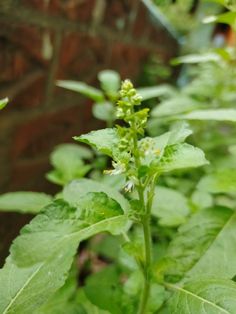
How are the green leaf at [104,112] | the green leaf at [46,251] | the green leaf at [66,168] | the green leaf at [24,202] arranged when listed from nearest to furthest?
the green leaf at [46,251]
the green leaf at [24,202]
the green leaf at [66,168]
the green leaf at [104,112]

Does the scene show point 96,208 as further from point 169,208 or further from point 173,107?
point 173,107

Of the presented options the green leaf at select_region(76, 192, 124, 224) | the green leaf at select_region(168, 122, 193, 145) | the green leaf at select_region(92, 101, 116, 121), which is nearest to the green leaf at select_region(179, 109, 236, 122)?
the green leaf at select_region(168, 122, 193, 145)

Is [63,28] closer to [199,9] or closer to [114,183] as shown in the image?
[114,183]

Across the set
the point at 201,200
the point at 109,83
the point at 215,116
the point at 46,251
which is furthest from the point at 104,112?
the point at 46,251

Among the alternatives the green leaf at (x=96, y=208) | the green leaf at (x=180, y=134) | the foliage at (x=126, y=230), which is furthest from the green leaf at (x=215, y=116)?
the green leaf at (x=96, y=208)

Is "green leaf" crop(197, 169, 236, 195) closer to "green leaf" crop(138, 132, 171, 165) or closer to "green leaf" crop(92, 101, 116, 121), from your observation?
"green leaf" crop(138, 132, 171, 165)

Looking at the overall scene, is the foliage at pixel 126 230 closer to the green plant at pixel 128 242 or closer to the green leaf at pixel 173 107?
the green plant at pixel 128 242
